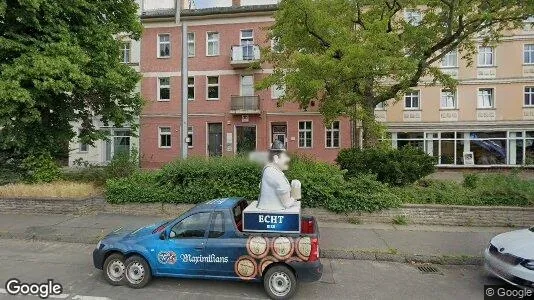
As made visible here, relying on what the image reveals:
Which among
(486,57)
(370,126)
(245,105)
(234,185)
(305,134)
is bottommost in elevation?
(234,185)

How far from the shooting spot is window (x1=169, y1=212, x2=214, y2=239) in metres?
5.20

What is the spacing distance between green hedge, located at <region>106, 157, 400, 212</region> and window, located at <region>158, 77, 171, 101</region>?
49.9ft

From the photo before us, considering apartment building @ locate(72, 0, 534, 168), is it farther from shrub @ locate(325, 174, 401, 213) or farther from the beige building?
shrub @ locate(325, 174, 401, 213)

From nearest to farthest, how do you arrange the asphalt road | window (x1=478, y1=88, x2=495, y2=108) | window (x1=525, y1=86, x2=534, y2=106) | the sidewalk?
the asphalt road, the sidewalk, window (x1=525, y1=86, x2=534, y2=106), window (x1=478, y1=88, x2=495, y2=108)

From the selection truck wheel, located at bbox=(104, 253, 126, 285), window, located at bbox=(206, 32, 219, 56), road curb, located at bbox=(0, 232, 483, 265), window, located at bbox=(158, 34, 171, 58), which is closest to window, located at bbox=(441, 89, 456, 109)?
window, located at bbox=(206, 32, 219, 56)

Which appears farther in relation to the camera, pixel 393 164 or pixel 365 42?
pixel 393 164

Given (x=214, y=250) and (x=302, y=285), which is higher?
(x=214, y=250)

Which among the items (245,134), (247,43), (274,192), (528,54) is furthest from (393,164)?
(528,54)

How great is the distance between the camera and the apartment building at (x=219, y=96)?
23.4m

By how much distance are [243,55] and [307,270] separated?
20.5m

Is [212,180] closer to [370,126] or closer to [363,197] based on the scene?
[363,197]

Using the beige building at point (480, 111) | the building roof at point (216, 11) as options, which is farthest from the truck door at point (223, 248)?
the building roof at point (216, 11)

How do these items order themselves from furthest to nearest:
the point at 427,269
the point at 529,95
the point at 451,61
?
1. the point at 451,61
2. the point at 529,95
3. the point at 427,269

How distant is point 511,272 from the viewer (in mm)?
4863
